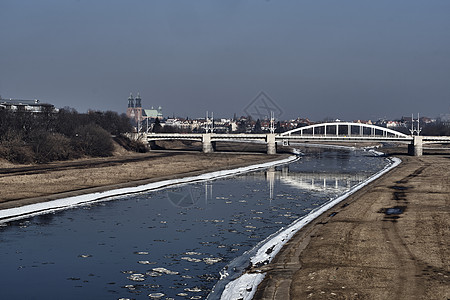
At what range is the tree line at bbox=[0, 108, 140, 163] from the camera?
77.9m

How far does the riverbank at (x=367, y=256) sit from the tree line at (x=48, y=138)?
175ft

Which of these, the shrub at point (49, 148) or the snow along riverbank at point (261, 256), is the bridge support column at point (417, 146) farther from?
the snow along riverbank at point (261, 256)

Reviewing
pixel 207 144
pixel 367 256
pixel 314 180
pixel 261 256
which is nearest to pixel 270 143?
pixel 207 144

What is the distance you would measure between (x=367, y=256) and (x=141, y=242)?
10789mm

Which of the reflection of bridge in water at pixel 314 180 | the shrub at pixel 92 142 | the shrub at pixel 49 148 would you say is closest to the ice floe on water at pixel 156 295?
the reflection of bridge in water at pixel 314 180

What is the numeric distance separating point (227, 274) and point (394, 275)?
609 cm

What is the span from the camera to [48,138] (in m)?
83.8

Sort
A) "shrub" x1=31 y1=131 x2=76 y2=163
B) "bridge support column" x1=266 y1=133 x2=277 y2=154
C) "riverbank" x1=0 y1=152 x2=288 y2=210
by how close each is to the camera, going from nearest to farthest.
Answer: "riverbank" x1=0 y1=152 x2=288 y2=210 < "shrub" x1=31 y1=131 x2=76 y2=163 < "bridge support column" x1=266 y1=133 x2=277 y2=154

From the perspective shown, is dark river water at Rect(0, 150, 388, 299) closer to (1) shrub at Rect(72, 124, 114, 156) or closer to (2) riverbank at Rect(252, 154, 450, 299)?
(2) riverbank at Rect(252, 154, 450, 299)

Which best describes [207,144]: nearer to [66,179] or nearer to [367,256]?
[66,179]

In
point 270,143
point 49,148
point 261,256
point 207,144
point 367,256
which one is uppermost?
point 49,148

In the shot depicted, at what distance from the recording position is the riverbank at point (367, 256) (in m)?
18.0

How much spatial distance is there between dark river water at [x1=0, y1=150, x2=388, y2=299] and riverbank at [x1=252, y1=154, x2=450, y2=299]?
96.3 inches

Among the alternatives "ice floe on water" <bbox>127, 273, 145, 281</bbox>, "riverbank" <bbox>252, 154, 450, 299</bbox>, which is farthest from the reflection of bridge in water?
"ice floe on water" <bbox>127, 273, 145, 281</bbox>
